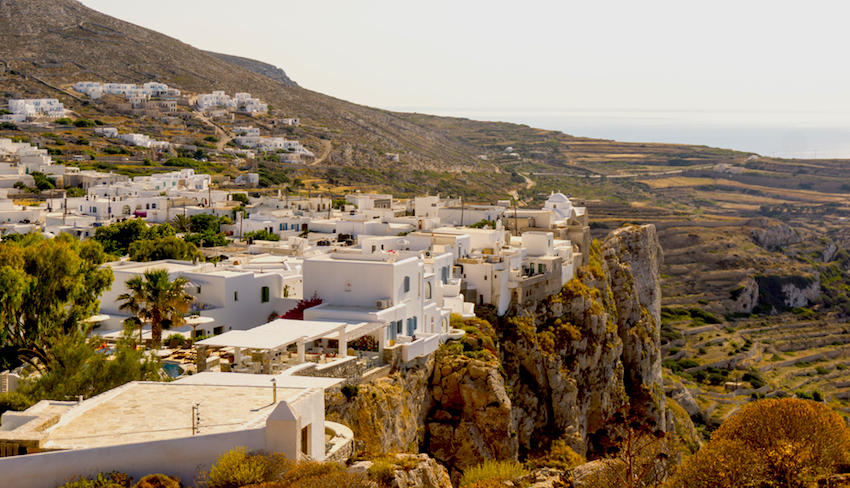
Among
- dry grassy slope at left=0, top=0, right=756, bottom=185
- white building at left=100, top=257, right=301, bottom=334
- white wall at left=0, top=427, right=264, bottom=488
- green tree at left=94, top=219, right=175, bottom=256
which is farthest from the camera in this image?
dry grassy slope at left=0, top=0, right=756, bottom=185

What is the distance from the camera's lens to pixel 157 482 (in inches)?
489

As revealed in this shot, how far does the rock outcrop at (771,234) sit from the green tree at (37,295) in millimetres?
98980

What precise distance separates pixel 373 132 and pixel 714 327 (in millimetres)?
84411

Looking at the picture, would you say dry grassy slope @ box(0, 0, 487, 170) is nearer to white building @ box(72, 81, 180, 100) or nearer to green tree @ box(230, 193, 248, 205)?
white building @ box(72, 81, 180, 100)

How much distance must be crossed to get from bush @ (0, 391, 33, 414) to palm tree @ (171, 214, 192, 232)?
1385 inches

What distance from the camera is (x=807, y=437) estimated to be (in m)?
16.1

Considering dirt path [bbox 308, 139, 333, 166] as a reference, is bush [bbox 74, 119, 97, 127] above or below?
above

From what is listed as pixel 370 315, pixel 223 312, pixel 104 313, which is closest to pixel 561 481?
pixel 370 315

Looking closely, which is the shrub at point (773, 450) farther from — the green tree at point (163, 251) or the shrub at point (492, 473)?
the green tree at point (163, 251)

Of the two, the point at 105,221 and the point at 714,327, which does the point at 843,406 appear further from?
the point at 105,221

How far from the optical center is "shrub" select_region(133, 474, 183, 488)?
1228cm

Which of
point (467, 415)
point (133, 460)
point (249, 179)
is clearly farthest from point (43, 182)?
point (133, 460)

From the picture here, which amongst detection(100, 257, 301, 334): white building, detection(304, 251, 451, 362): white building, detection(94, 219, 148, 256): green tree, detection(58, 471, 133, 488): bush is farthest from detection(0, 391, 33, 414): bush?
detection(94, 219, 148, 256): green tree

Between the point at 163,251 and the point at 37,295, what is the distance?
573 inches
